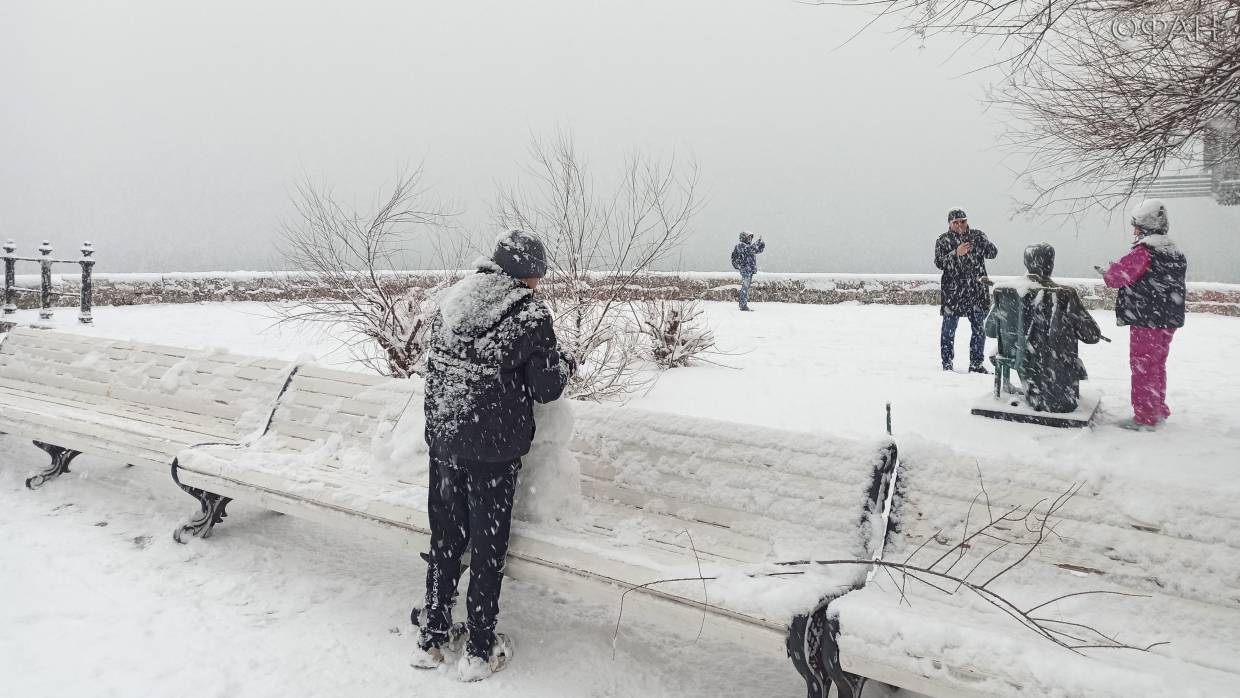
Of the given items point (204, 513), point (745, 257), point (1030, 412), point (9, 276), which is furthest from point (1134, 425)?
point (9, 276)

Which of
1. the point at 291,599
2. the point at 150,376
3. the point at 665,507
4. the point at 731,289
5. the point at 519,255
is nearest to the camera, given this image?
the point at 519,255

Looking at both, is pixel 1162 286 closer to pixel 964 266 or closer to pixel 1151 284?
pixel 1151 284

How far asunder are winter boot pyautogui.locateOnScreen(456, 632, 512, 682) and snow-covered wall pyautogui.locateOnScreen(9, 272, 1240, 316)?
11969 millimetres

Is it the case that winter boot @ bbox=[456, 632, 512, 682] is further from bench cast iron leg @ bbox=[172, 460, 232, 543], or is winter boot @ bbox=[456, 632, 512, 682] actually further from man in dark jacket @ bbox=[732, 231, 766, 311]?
man in dark jacket @ bbox=[732, 231, 766, 311]

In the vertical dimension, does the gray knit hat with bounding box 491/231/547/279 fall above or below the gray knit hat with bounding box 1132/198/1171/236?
below

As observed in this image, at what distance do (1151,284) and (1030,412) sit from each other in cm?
130

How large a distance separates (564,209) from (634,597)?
13.7 feet

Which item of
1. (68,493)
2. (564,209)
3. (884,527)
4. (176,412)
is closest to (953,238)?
(564,209)

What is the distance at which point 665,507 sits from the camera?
3084 mm

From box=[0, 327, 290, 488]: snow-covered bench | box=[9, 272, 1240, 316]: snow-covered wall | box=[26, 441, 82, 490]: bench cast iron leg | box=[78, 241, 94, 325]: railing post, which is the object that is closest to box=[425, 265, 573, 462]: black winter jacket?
box=[0, 327, 290, 488]: snow-covered bench

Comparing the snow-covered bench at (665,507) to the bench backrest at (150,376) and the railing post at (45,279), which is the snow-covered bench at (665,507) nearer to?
the bench backrest at (150,376)

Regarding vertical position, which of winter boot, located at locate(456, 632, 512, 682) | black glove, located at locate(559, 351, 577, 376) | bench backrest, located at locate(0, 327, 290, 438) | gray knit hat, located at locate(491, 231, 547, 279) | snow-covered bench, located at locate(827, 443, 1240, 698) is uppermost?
gray knit hat, located at locate(491, 231, 547, 279)

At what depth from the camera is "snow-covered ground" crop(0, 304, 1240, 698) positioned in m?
2.73

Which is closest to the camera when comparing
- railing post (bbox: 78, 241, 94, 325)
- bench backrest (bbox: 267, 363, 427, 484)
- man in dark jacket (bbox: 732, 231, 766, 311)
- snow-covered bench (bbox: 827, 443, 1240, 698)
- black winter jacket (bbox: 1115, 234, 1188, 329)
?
snow-covered bench (bbox: 827, 443, 1240, 698)
